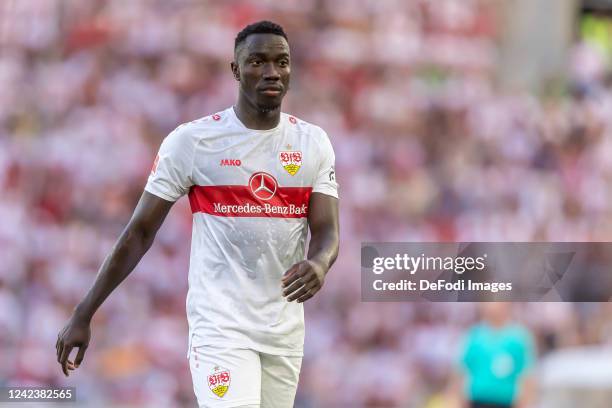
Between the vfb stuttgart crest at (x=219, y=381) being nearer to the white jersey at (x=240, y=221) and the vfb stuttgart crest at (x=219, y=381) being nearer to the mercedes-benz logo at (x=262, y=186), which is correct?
the white jersey at (x=240, y=221)

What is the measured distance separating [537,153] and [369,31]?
2400mm

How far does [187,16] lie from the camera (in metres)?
13.8

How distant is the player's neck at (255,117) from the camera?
5.04m

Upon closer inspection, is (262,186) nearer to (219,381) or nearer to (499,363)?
(219,381)

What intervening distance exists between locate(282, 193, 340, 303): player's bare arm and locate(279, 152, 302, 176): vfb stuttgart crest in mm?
127

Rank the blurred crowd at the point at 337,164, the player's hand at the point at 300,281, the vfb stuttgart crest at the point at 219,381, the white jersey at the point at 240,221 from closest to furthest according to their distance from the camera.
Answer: the player's hand at the point at 300,281
the vfb stuttgart crest at the point at 219,381
the white jersey at the point at 240,221
the blurred crowd at the point at 337,164

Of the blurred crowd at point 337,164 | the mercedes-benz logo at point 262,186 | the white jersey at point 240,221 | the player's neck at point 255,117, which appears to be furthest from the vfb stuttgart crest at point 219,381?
the blurred crowd at point 337,164

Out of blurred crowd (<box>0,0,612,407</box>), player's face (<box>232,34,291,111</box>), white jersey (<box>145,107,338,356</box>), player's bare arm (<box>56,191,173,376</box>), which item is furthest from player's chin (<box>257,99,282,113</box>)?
blurred crowd (<box>0,0,612,407</box>)

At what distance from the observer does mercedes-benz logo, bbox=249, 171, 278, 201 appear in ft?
16.4

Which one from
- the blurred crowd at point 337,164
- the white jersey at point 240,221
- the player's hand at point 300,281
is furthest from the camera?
the blurred crowd at point 337,164

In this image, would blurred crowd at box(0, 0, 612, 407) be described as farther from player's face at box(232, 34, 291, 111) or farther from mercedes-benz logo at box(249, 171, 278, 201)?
player's face at box(232, 34, 291, 111)

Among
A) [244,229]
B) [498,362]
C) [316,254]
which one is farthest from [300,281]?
[498,362]

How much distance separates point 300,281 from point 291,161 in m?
0.66

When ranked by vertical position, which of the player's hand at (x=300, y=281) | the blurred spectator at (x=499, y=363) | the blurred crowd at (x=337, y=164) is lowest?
the player's hand at (x=300, y=281)
